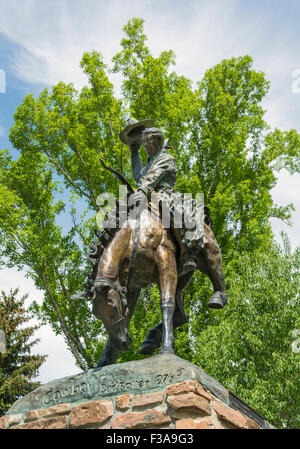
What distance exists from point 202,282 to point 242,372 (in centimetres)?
328

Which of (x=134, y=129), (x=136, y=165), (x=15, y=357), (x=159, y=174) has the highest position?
(x=134, y=129)

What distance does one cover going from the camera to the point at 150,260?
5266 millimetres

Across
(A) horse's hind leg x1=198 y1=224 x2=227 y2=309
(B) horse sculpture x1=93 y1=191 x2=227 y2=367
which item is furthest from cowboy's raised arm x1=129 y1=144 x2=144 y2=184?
(A) horse's hind leg x1=198 y1=224 x2=227 y2=309

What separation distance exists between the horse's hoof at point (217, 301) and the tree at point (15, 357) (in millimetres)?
17482

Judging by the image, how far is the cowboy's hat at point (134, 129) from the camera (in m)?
6.34

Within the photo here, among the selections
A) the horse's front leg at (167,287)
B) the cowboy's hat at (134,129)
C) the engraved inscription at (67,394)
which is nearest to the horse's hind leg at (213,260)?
the horse's front leg at (167,287)

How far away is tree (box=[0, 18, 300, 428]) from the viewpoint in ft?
48.8

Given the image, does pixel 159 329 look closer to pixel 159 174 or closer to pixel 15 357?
pixel 159 174

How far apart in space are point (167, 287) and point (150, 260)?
35cm

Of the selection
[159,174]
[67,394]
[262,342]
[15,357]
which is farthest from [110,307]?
[15,357]

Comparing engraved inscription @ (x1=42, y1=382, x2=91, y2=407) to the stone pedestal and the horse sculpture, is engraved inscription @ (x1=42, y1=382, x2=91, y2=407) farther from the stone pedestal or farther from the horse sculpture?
the horse sculpture

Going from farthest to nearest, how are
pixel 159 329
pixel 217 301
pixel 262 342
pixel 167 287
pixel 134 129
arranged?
1. pixel 262 342
2. pixel 134 129
3. pixel 159 329
4. pixel 217 301
5. pixel 167 287

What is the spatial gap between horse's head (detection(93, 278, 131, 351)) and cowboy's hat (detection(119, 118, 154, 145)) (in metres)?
2.39

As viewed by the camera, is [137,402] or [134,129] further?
[134,129]
